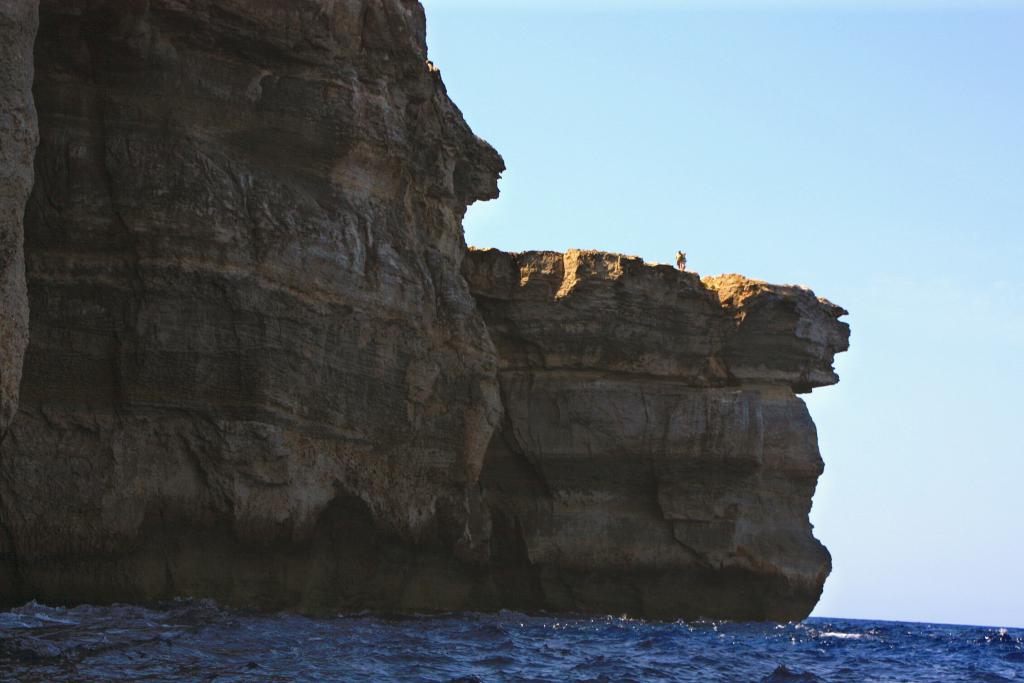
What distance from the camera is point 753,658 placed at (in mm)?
23828

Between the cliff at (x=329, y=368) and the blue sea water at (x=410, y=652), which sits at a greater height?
the cliff at (x=329, y=368)

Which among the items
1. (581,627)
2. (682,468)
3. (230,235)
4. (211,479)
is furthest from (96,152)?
(682,468)

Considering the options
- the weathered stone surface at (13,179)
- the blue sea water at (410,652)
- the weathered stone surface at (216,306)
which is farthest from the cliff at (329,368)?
the blue sea water at (410,652)

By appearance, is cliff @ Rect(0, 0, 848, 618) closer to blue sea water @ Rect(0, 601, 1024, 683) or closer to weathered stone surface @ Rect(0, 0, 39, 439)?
weathered stone surface @ Rect(0, 0, 39, 439)

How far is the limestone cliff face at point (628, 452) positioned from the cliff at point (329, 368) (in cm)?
7

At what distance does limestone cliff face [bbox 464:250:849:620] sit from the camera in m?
33.6

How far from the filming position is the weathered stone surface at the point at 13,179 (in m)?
16.3

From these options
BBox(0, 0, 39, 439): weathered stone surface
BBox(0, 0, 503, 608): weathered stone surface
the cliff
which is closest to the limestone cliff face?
the cliff

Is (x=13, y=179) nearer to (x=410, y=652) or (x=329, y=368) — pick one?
(x=410, y=652)

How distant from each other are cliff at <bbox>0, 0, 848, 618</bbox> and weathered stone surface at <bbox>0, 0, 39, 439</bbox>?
0.16 metres

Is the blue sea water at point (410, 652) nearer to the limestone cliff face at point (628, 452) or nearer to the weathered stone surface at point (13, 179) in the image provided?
the weathered stone surface at point (13, 179)

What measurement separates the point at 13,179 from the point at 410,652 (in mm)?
8763

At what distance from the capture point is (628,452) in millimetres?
33875

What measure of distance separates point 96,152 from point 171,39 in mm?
2402
